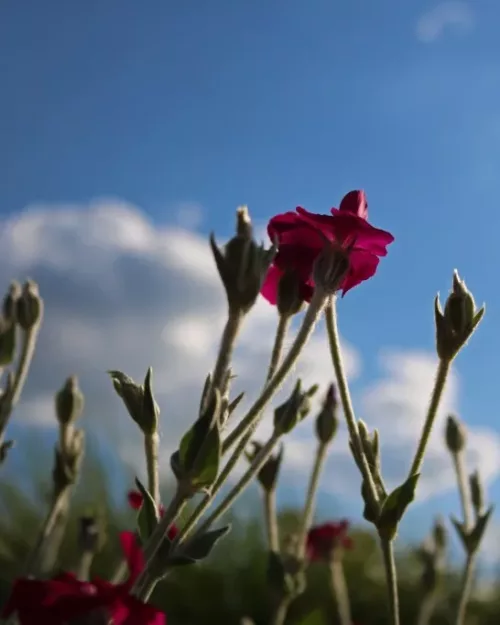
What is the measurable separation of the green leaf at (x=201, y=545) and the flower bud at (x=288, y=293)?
0.23 m

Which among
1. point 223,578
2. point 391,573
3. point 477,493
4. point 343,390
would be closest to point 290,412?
point 343,390

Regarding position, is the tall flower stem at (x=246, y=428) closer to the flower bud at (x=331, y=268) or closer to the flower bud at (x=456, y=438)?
the flower bud at (x=331, y=268)

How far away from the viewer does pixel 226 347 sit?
2.17 ft

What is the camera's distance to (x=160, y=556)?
2.19 feet

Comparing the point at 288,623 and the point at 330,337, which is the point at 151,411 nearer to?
the point at 330,337

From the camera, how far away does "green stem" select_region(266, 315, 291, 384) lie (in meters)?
0.77

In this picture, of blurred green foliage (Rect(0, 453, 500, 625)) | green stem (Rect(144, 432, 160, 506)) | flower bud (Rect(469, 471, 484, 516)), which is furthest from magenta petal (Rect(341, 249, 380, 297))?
blurred green foliage (Rect(0, 453, 500, 625))

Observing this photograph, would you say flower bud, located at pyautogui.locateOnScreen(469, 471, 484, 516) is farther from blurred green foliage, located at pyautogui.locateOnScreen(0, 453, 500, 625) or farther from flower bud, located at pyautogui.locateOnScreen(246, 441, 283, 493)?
blurred green foliage, located at pyautogui.locateOnScreen(0, 453, 500, 625)

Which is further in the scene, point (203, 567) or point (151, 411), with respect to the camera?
point (203, 567)

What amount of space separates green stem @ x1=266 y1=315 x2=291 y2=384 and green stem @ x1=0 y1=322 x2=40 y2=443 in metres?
0.37

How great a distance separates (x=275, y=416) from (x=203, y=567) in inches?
88.2

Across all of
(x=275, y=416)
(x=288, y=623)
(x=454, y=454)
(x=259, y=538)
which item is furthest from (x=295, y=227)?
(x=259, y=538)

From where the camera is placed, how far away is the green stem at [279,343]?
2.53 feet

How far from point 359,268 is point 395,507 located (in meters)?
0.20
